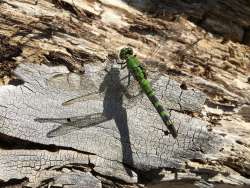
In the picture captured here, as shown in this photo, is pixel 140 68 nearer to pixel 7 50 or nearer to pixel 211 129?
pixel 211 129

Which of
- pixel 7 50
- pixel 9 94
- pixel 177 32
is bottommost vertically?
pixel 9 94

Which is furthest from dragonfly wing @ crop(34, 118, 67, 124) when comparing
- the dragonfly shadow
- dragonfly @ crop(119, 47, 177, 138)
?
dragonfly @ crop(119, 47, 177, 138)

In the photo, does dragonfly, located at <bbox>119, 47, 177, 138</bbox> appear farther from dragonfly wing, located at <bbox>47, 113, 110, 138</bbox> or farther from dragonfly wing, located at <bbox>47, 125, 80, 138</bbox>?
dragonfly wing, located at <bbox>47, 125, 80, 138</bbox>

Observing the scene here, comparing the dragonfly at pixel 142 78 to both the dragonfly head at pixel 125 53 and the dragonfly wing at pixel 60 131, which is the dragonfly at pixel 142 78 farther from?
the dragonfly wing at pixel 60 131

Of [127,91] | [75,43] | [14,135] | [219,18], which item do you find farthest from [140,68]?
[14,135]

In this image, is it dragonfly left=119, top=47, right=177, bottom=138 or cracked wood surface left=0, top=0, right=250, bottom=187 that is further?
dragonfly left=119, top=47, right=177, bottom=138

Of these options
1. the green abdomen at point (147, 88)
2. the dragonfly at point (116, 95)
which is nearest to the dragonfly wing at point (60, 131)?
the dragonfly at point (116, 95)

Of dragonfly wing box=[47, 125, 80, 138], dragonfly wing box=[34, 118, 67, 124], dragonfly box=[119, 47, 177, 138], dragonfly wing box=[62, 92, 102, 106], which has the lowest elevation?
dragonfly wing box=[47, 125, 80, 138]
